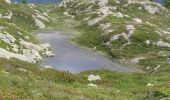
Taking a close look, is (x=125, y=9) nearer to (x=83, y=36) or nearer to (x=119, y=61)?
(x=83, y=36)

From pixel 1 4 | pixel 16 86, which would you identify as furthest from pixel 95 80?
pixel 1 4

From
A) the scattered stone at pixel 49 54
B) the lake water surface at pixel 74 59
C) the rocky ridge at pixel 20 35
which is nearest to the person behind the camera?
the rocky ridge at pixel 20 35

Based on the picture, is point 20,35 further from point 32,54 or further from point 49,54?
point 32,54

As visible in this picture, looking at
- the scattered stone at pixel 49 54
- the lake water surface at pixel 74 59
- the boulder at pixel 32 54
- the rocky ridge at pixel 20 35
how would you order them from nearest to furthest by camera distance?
the rocky ridge at pixel 20 35
the lake water surface at pixel 74 59
the boulder at pixel 32 54
the scattered stone at pixel 49 54

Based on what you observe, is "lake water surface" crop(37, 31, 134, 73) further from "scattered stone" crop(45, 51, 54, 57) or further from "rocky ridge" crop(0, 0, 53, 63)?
"rocky ridge" crop(0, 0, 53, 63)

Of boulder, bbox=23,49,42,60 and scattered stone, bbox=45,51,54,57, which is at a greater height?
scattered stone, bbox=45,51,54,57

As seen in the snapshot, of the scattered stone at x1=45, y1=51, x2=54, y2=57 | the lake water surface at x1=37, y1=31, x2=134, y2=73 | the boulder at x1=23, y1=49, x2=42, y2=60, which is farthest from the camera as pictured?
the scattered stone at x1=45, y1=51, x2=54, y2=57

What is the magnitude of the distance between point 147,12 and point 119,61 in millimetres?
82585

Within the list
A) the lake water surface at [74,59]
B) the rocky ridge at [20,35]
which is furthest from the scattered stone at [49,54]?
the lake water surface at [74,59]

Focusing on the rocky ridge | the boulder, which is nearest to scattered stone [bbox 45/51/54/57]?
the rocky ridge

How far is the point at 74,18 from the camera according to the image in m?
160

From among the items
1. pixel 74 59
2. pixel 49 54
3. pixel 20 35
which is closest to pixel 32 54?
pixel 49 54

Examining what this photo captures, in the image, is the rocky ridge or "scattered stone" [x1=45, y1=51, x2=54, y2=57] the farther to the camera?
"scattered stone" [x1=45, y1=51, x2=54, y2=57]

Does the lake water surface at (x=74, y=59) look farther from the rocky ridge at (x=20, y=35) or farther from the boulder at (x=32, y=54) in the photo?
the rocky ridge at (x=20, y=35)
